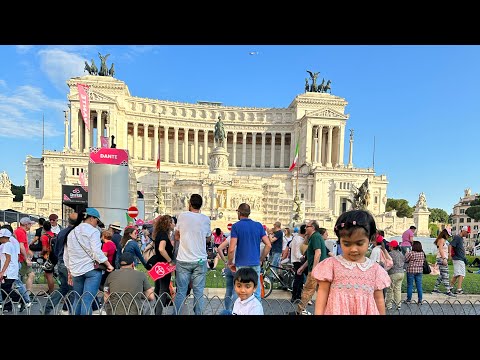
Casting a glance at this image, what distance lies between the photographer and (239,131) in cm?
8138

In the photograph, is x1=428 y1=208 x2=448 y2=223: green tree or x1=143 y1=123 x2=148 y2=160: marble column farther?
x1=428 y1=208 x2=448 y2=223: green tree

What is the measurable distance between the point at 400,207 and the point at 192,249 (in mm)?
91026

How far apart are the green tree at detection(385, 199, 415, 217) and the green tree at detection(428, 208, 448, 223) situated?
23503 millimetres

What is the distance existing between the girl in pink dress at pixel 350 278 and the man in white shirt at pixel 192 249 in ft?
12.6

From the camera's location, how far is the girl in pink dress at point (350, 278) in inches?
121

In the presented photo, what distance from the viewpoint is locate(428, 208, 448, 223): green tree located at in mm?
109875

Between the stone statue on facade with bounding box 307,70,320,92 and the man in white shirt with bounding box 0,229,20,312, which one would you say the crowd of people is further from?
the stone statue on facade with bounding box 307,70,320,92

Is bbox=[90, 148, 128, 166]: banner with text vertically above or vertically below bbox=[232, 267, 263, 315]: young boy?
above

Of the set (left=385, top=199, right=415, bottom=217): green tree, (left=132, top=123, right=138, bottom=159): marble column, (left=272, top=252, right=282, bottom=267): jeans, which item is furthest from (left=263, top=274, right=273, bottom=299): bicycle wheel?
(left=385, top=199, right=415, bottom=217): green tree

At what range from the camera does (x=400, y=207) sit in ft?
293

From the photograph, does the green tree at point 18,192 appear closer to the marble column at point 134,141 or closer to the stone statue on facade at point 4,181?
the marble column at point 134,141

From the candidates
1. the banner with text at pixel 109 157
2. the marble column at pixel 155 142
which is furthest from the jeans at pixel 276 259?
the marble column at pixel 155 142

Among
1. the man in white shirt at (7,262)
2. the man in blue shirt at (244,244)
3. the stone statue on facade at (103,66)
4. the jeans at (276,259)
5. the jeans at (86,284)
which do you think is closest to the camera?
the jeans at (86,284)
